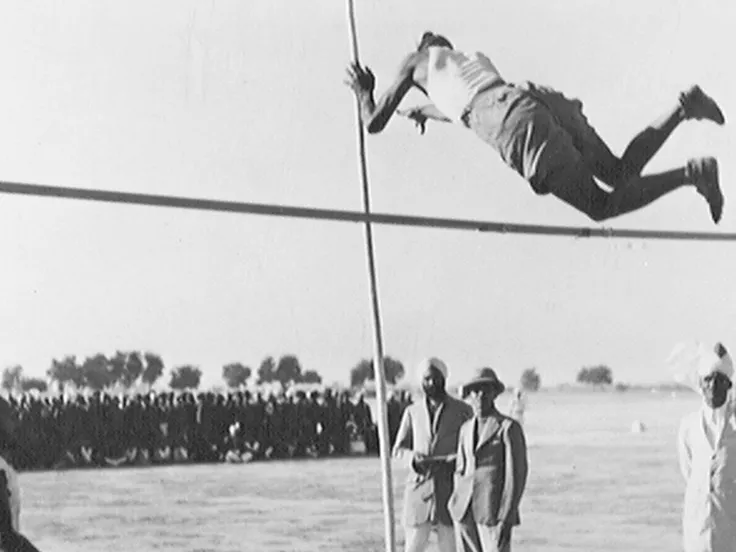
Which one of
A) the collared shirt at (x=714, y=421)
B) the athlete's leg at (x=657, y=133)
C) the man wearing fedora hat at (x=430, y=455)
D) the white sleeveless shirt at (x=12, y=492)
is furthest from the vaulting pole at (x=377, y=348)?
the white sleeveless shirt at (x=12, y=492)

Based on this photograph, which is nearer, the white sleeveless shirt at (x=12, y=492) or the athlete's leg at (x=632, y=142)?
the white sleeveless shirt at (x=12, y=492)

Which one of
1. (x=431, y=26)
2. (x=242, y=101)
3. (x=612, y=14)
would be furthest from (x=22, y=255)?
(x=612, y=14)

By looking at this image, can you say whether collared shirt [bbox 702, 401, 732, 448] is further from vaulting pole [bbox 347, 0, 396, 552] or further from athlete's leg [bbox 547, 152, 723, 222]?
vaulting pole [bbox 347, 0, 396, 552]

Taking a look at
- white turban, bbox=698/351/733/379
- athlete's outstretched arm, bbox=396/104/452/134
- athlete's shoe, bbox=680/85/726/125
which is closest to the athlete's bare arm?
athlete's outstretched arm, bbox=396/104/452/134

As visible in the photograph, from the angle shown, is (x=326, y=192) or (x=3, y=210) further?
(x=326, y=192)

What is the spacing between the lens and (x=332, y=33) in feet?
13.2

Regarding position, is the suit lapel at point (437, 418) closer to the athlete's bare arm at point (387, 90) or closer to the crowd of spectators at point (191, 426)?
the crowd of spectators at point (191, 426)

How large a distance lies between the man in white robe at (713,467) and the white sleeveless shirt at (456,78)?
3.60 feet

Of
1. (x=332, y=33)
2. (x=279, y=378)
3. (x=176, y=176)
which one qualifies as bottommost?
(x=279, y=378)

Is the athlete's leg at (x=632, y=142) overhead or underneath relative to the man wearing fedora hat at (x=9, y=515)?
overhead

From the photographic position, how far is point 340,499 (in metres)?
5.23

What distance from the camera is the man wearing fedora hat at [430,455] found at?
3.94 meters

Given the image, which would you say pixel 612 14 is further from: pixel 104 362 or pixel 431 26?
pixel 104 362

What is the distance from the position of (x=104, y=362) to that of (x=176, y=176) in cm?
63
